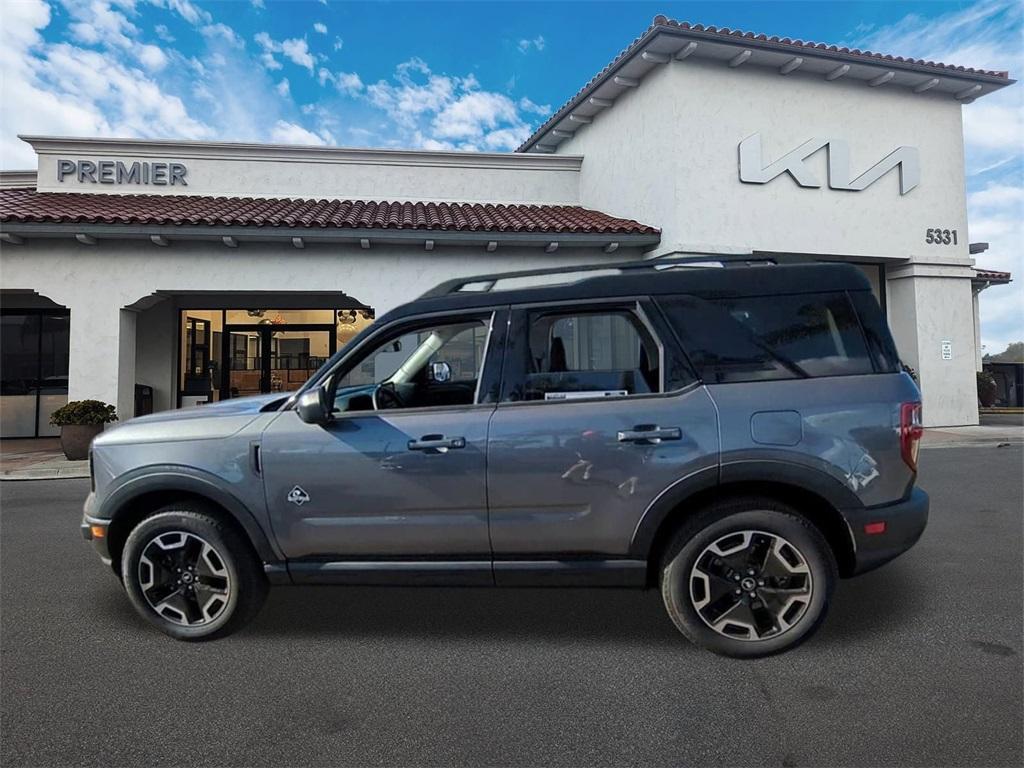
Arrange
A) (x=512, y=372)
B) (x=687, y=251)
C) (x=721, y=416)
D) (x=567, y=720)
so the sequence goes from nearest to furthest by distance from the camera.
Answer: (x=567, y=720) < (x=721, y=416) < (x=512, y=372) < (x=687, y=251)

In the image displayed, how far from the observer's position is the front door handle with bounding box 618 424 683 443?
320 centimetres

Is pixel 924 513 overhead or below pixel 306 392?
below

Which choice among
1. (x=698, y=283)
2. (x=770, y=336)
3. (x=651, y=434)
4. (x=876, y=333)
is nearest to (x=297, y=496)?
(x=651, y=434)

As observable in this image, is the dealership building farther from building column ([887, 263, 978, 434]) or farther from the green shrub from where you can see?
the green shrub

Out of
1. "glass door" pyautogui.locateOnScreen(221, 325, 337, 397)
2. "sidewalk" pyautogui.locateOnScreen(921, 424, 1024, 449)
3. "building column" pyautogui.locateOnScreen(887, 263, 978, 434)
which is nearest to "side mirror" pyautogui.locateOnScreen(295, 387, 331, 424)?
"sidewalk" pyautogui.locateOnScreen(921, 424, 1024, 449)

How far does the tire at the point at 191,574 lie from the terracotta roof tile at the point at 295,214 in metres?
8.92

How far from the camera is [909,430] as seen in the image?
3201 millimetres

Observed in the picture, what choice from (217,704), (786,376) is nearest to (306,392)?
(217,704)

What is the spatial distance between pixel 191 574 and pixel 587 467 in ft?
7.40

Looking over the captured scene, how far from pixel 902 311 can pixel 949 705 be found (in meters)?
13.6

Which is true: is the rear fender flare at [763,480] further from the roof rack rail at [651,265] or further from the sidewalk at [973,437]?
the sidewalk at [973,437]

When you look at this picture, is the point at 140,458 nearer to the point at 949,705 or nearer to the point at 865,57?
the point at 949,705

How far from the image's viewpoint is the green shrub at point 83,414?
10.6 meters

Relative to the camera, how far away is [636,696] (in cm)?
290
